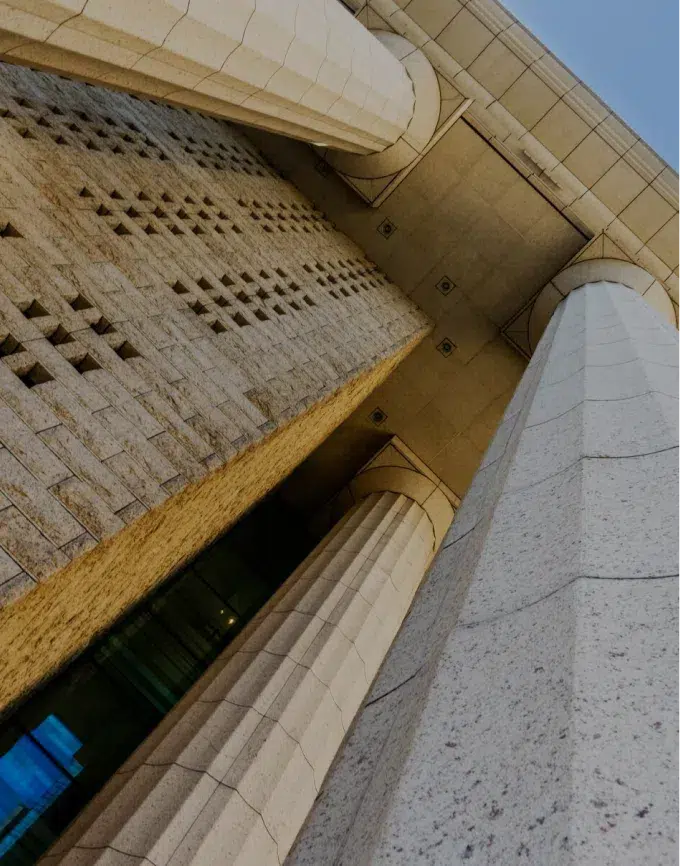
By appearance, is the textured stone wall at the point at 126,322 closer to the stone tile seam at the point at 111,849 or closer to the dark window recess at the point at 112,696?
the stone tile seam at the point at 111,849

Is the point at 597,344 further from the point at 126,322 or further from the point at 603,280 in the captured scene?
the point at 603,280

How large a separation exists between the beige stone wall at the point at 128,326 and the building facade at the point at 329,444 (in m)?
0.04

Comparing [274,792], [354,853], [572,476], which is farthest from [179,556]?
[354,853]

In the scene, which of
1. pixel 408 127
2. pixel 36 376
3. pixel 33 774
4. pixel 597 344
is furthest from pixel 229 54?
pixel 408 127

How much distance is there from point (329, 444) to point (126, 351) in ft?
53.7

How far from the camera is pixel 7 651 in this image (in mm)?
5281

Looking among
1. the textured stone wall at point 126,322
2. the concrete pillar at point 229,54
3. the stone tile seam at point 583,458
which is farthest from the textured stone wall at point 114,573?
the concrete pillar at point 229,54

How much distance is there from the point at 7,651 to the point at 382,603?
1146cm

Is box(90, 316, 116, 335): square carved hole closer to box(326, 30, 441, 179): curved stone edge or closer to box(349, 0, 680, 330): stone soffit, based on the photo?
box(326, 30, 441, 179): curved stone edge

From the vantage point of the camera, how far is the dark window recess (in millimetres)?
11016

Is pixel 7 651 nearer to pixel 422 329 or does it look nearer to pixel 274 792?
pixel 274 792

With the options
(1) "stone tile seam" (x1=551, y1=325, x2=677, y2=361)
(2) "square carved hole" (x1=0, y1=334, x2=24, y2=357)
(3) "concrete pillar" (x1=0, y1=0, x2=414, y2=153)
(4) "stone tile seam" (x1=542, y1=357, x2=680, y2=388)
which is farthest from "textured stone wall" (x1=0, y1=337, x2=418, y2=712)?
(3) "concrete pillar" (x1=0, y1=0, x2=414, y2=153)

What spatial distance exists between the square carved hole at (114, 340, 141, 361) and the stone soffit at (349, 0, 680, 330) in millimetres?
15029

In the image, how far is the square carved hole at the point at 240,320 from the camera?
34.2 ft
